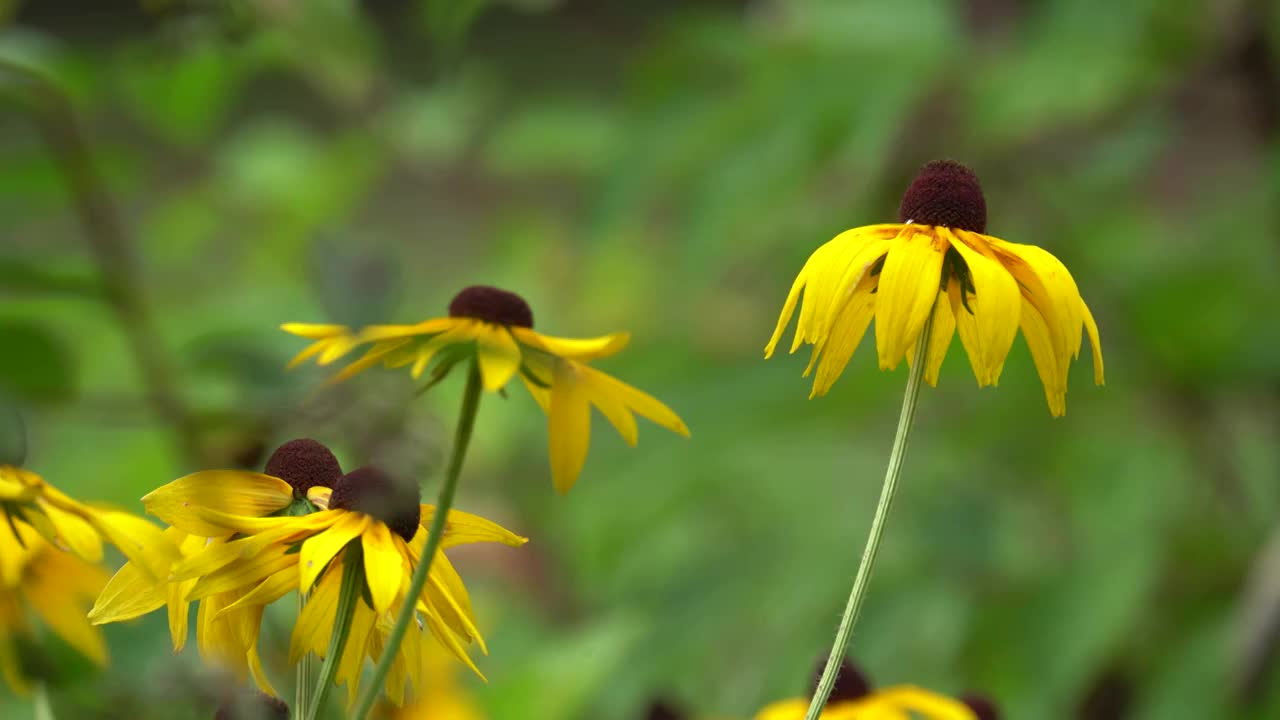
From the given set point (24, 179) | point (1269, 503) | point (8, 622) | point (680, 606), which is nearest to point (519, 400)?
point (680, 606)

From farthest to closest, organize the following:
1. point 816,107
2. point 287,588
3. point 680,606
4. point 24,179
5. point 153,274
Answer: point 153,274
point 680,606
point 816,107
point 24,179
point 287,588

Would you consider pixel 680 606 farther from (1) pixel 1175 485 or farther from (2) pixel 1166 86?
(2) pixel 1166 86

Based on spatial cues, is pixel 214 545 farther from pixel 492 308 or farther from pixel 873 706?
pixel 873 706

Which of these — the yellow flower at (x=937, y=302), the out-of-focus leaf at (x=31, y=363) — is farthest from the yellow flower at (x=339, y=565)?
the out-of-focus leaf at (x=31, y=363)

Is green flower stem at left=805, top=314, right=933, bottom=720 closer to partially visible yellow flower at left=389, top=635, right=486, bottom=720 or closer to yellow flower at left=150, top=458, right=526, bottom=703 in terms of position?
yellow flower at left=150, top=458, right=526, bottom=703

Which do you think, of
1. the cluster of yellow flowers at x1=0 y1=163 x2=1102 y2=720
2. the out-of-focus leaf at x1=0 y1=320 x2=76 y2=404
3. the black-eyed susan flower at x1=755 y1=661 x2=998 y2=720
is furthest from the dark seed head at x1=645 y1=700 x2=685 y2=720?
the out-of-focus leaf at x1=0 y1=320 x2=76 y2=404

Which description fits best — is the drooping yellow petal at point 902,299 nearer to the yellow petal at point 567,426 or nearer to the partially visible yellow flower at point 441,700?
the yellow petal at point 567,426
